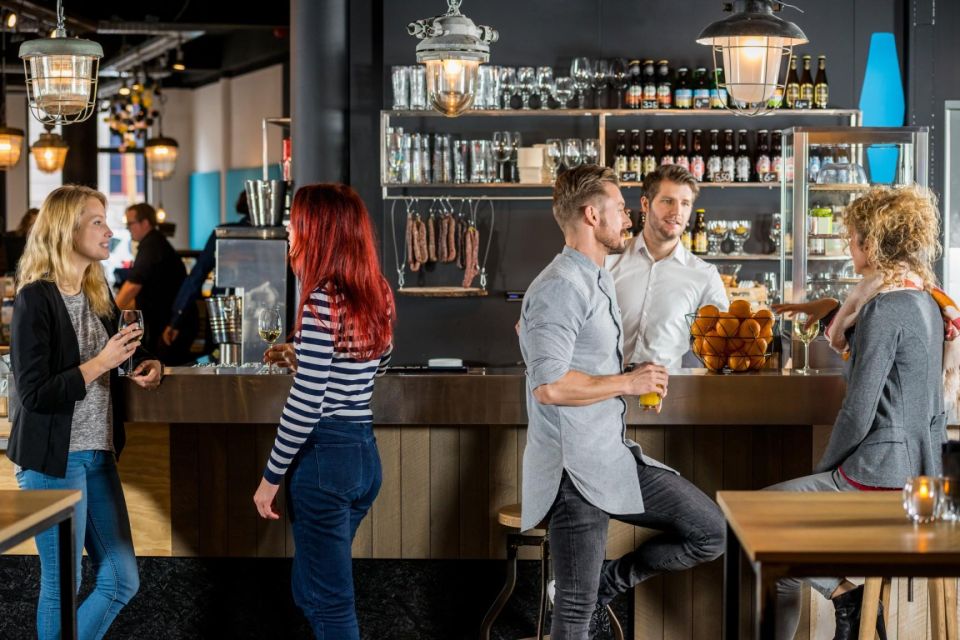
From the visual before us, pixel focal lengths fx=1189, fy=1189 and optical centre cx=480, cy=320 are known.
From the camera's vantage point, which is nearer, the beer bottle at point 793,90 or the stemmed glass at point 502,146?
the stemmed glass at point 502,146

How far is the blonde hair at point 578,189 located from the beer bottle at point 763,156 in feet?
11.3

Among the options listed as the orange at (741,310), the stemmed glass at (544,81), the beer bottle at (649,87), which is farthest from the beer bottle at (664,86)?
the orange at (741,310)

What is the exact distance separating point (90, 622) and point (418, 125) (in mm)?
3908

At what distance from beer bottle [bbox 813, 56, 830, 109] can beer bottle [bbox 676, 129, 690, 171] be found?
731 mm

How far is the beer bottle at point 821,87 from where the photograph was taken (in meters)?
6.54

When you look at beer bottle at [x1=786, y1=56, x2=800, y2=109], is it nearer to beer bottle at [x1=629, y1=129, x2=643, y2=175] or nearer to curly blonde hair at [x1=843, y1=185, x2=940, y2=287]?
beer bottle at [x1=629, y1=129, x2=643, y2=175]

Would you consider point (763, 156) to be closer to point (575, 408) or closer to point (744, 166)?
point (744, 166)

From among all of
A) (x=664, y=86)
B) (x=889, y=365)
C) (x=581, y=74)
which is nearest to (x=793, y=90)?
(x=664, y=86)

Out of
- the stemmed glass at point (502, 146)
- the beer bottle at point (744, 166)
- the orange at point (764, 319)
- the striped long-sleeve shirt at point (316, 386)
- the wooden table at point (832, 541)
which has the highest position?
the stemmed glass at point (502, 146)

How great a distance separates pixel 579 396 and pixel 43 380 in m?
1.47

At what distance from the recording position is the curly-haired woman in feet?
10.4

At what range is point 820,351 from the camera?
13.5 feet

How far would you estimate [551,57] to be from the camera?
22.1 feet

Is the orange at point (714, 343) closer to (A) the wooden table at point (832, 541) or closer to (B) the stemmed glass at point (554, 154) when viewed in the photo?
(A) the wooden table at point (832, 541)
